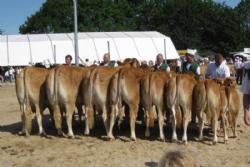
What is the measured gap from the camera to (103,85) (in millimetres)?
10789

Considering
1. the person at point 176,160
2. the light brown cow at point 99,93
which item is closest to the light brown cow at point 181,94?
the light brown cow at point 99,93

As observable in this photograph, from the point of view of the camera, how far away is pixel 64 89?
432 inches

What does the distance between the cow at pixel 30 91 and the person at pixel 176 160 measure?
821 centimetres

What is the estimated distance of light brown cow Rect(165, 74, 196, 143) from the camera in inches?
406

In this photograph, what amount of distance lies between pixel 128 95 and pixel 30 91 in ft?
7.65

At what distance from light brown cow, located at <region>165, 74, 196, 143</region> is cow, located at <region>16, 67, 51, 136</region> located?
9.61ft

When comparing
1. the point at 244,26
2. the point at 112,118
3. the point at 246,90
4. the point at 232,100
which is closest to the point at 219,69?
the point at 232,100

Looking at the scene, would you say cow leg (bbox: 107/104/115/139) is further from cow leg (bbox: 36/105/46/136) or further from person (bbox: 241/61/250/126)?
person (bbox: 241/61/250/126)

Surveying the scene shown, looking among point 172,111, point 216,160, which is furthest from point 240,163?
point 172,111

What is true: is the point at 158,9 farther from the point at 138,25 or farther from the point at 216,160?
the point at 216,160

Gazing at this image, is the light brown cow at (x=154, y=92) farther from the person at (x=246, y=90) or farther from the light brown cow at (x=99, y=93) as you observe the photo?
the person at (x=246, y=90)

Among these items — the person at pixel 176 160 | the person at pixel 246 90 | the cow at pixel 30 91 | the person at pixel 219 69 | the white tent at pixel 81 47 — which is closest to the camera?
the person at pixel 176 160

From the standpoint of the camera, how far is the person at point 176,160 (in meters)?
3.32

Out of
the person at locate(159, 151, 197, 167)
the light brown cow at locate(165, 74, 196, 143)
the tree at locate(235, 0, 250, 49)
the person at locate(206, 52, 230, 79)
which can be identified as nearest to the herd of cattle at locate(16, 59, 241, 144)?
the light brown cow at locate(165, 74, 196, 143)
